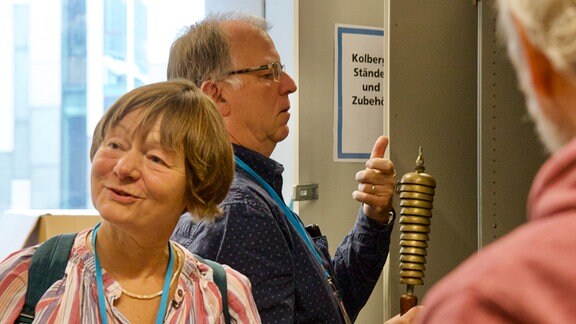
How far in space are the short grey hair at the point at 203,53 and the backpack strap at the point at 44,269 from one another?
78cm

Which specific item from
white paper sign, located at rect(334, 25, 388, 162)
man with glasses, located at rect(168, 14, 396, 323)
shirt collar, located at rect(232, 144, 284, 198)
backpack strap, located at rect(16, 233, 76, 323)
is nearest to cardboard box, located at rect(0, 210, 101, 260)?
man with glasses, located at rect(168, 14, 396, 323)

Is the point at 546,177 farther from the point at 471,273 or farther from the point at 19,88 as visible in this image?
the point at 19,88

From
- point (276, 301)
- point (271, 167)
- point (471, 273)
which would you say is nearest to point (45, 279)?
point (276, 301)

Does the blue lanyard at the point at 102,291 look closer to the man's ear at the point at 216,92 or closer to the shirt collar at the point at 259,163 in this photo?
the shirt collar at the point at 259,163

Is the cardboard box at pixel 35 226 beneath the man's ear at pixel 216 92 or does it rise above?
beneath

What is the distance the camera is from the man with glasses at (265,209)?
6.24ft

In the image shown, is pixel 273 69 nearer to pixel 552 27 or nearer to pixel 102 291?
pixel 102 291

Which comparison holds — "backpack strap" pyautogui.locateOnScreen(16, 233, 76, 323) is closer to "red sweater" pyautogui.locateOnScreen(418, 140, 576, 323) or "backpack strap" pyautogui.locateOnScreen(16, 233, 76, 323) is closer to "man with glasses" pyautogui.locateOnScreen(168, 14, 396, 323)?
"man with glasses" pyautogui.locateOnScreen(168, 14, 396, 323)

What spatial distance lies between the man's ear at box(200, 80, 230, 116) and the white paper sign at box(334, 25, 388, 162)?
59.7 inches

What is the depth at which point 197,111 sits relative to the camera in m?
1.67

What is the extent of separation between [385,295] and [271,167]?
3.17 feet

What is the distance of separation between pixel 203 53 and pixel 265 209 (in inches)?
19.2

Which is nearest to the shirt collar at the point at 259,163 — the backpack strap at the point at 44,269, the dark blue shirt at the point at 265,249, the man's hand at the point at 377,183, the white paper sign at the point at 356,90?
the dark blue shirt at the point at 265,249

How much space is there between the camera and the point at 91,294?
4.90 ft
